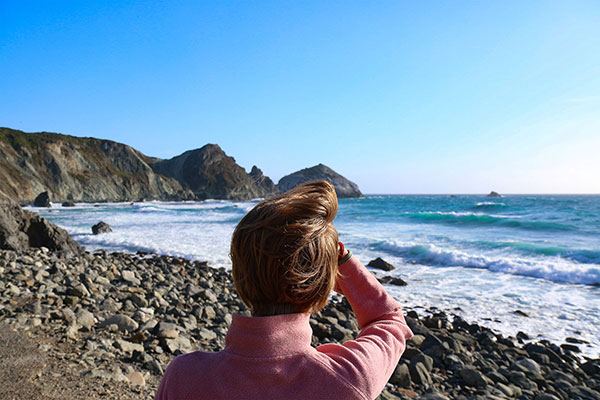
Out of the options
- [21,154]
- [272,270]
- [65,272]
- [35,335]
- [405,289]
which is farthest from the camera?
[21,154]

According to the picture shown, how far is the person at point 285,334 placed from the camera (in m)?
0.96

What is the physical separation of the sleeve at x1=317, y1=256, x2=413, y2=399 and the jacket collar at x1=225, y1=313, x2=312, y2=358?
0.34ft

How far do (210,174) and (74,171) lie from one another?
39.1 metres

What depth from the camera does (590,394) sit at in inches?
183

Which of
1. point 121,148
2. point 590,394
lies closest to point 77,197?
point 121,148

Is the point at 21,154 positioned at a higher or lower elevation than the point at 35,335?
higher

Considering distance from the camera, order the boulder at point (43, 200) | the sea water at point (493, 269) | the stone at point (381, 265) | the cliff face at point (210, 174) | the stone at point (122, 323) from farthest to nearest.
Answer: the cliff face at point (210, 174)
the boulder at point (43, 200)
the stone at point (381, 265)
the sea water at point (493, 269)
the stone at point (122, 323)

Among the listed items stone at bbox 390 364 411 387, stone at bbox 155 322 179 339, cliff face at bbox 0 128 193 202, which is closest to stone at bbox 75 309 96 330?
stone at bbox 155 322 179 339

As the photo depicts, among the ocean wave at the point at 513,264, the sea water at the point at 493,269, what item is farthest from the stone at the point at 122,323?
the ocean wave at the point at 513,264

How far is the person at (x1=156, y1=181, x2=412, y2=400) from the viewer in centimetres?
96

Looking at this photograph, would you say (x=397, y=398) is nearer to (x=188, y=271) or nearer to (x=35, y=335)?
(x=35, y=335)

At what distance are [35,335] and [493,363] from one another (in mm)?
5994

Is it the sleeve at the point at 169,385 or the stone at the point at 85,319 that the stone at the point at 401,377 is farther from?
the sleeve at the point at 169,385

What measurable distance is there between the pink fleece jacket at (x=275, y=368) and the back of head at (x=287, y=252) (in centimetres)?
7
